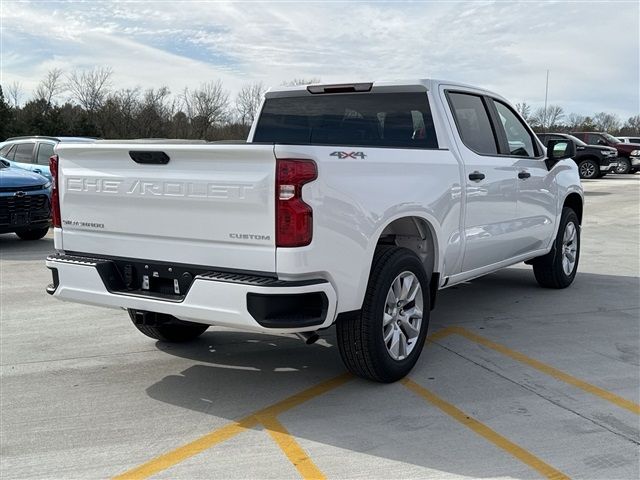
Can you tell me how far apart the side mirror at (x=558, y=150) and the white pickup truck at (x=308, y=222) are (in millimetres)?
1157

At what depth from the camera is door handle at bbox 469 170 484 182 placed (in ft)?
16.9

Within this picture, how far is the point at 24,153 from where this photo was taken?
46.2 feet

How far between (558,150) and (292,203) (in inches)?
161

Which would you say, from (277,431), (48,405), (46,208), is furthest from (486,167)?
(46,208)

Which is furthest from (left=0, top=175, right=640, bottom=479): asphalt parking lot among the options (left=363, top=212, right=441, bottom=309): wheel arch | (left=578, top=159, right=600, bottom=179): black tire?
(left=578, top=159, right=600, bottom=179): black tire

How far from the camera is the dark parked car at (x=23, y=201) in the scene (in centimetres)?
1051

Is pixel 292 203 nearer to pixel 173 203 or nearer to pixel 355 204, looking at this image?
pixel 355 204

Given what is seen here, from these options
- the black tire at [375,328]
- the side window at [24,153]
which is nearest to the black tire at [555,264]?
the black tire at [375,328]

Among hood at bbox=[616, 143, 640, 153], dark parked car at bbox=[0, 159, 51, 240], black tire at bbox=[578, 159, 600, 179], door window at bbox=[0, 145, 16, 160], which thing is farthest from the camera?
hood at bbox=[616, 143, 640, 153]

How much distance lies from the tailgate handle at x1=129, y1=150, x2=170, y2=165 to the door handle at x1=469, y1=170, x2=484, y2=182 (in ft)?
7.90

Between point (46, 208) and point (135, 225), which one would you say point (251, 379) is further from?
point (46, 208)

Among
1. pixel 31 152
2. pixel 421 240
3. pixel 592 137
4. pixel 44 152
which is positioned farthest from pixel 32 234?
pixel 592 137

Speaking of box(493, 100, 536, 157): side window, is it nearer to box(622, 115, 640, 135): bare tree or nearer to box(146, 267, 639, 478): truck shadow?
box(146, 267, 639, 478): truck shadow

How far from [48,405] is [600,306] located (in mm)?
5230
